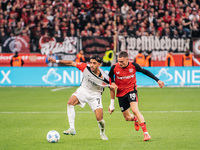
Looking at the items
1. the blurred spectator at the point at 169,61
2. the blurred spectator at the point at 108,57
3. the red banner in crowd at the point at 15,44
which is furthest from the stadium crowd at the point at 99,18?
the blurred spectator at the point at 108,57

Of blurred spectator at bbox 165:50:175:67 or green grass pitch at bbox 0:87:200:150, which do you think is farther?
blurred spectator at bbox 165:50:175:67

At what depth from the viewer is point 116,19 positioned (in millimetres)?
25750

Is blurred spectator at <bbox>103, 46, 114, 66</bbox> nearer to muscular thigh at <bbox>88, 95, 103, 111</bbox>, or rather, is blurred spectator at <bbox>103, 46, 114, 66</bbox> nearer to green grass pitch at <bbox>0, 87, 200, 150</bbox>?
green grass pitch at <bbox>0, 87, 200, 150</bbox>

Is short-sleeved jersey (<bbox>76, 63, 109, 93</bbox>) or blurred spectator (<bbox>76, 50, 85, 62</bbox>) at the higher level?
short-sleeved jersey (<bbox>76, 63, 109, 93</bbox>)

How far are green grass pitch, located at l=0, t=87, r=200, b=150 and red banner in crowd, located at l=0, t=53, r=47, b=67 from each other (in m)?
5.01

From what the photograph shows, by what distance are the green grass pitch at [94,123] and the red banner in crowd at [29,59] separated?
16.4 ft

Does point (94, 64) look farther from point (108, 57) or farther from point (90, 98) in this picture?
point (108, 57)

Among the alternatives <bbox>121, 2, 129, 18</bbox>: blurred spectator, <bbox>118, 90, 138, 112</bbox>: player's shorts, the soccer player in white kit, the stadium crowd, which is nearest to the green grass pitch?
the soccer player in white kit

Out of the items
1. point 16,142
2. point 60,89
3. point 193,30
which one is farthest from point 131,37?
point 16,142

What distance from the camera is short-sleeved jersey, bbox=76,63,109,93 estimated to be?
868cm

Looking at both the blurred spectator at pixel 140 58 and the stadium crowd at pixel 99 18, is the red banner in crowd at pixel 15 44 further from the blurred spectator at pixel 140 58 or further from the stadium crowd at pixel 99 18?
the blurred spectator at pixel 140 58

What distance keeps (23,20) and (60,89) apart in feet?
23.7

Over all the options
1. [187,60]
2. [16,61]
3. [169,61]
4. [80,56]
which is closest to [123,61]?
[80,56]

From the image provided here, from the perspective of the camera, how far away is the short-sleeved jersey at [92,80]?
8.68 m
